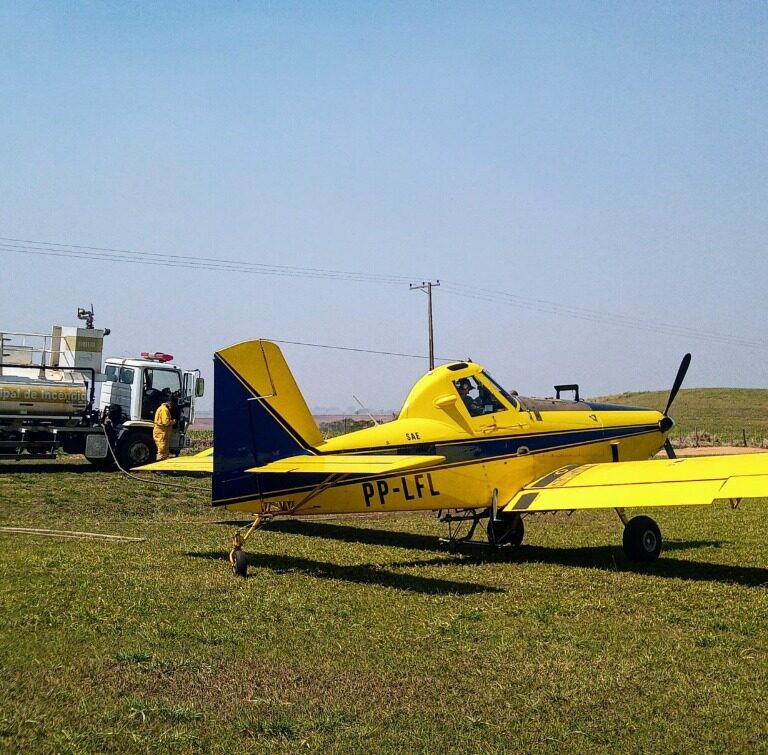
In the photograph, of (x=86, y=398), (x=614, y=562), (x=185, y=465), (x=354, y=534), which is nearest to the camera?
(x=614, y=562)

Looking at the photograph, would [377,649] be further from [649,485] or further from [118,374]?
[118,374]

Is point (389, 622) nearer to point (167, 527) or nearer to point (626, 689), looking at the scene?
point (626, 689)

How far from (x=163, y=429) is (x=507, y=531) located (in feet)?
42.1

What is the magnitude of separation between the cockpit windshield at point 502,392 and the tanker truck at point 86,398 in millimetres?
12565

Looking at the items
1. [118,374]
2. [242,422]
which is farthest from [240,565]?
[118,374]

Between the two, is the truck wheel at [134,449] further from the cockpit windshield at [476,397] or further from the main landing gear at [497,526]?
the cockpit windshield at [476,397]

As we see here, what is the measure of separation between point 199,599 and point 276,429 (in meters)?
2.87

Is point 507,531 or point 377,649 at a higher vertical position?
point 507,531

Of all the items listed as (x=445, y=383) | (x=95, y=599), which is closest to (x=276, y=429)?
(x=445, y=383)

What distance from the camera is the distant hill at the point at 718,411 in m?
49.0

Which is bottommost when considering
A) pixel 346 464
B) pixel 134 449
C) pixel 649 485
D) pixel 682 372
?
pixel 649 485

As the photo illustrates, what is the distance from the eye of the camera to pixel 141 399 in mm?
23906

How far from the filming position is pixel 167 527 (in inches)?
559

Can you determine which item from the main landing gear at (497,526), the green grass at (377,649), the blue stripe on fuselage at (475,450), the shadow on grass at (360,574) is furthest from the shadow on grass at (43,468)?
the main landing gear at (497,526)
